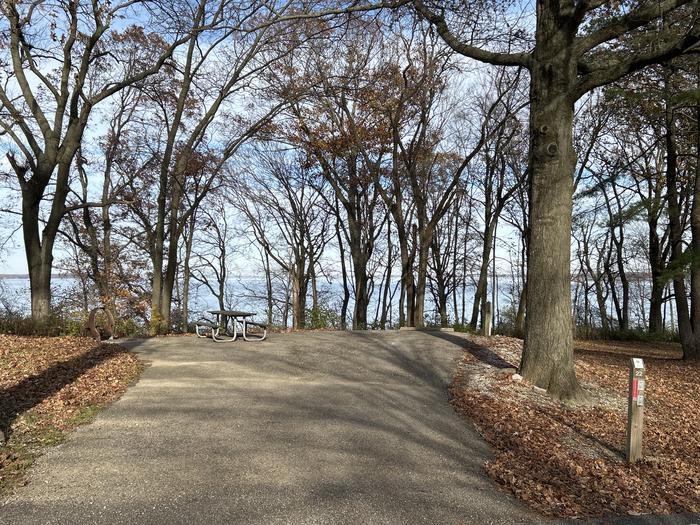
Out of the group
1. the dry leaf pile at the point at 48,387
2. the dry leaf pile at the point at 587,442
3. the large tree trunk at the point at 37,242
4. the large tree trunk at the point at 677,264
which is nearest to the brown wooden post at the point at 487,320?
the dry leaf pile at the point at 587,442

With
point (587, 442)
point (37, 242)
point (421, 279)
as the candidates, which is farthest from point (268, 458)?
point (421, 279)

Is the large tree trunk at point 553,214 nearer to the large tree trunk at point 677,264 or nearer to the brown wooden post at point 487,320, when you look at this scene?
the brown wooden post at point 487,320

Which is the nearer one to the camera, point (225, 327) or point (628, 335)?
point (225, 327)

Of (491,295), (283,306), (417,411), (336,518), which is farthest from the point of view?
(491,295)

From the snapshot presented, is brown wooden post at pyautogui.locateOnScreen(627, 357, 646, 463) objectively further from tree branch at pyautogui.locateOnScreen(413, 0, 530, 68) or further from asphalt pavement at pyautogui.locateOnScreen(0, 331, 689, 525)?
tree branch at pyautogui.locateOnScreen(413, 0, 530, 68)

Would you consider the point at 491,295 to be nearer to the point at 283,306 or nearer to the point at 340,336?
the point at 283,306

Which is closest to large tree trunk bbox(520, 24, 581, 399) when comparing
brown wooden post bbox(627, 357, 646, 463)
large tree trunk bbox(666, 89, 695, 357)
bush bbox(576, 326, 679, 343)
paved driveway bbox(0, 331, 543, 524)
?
paved driveway bbox(0, 331, 543, 524)

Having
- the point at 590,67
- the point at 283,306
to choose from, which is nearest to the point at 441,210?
the point at 590,67

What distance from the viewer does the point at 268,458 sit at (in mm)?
4559

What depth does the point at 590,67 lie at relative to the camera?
26.0 ft

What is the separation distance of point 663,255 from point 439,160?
1259cm

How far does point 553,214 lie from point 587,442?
322cm

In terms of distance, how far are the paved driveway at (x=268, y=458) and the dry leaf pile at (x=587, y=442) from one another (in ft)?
1.05

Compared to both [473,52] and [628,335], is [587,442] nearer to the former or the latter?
[473,52]
